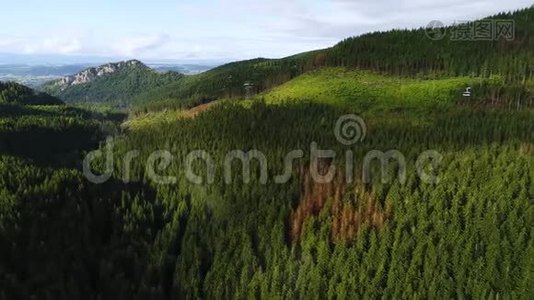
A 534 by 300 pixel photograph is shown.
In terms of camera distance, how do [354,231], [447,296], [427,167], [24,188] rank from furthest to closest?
[427,167], [24,188], [354,231], [447,296]

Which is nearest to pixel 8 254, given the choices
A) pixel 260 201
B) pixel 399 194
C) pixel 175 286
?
pixel 175 286

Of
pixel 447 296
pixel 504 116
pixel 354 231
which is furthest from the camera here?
pixel 504 116

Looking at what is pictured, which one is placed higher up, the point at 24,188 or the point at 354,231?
the point at 24,188

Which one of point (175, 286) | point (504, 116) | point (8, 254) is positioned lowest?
point (175, 286)

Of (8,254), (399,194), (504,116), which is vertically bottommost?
(8,254)

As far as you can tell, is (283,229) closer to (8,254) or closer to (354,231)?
(354,231)

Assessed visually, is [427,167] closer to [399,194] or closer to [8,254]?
[399,194]

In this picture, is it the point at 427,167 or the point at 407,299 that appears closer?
the point at 407,299

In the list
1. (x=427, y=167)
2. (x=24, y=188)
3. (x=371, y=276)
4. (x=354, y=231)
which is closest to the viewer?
(x=371, y=276)

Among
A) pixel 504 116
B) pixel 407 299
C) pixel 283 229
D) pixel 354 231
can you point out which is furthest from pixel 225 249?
pixel 504 116
